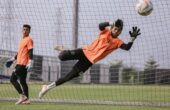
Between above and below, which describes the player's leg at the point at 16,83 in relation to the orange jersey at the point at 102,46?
below

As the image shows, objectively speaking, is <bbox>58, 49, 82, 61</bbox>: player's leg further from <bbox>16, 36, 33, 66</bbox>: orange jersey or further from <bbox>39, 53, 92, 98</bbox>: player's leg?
<bbox>16, 36, 33, 66</bbox>: orange jersey

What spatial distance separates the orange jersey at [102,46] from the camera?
13016 mm

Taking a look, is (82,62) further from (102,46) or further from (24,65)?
(24,65)

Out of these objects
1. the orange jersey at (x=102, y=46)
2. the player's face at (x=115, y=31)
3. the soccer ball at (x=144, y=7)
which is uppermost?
the soccer ball at (x=144, y=7)

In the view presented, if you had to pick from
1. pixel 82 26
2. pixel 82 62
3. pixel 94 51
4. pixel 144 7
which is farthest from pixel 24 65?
pixel 144 7

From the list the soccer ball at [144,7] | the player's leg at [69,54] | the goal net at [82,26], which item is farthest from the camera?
the goal net at [82,26]

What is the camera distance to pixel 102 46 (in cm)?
1304

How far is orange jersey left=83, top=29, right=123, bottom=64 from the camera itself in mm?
13016

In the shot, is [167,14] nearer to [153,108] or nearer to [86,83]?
[153,108]

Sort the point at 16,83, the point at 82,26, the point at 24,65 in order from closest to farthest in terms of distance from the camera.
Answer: the point at 24,65 < the point at 16,83 < the point at 82,26

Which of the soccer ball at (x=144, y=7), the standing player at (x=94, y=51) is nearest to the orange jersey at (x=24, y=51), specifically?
the standing player at (x=94, y=51)

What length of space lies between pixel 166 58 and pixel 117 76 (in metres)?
6.14

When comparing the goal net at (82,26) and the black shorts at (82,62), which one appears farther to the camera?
the goal net at (82,26)

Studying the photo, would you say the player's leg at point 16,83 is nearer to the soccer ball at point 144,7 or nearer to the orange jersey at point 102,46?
the orange jersey at point 102,46
